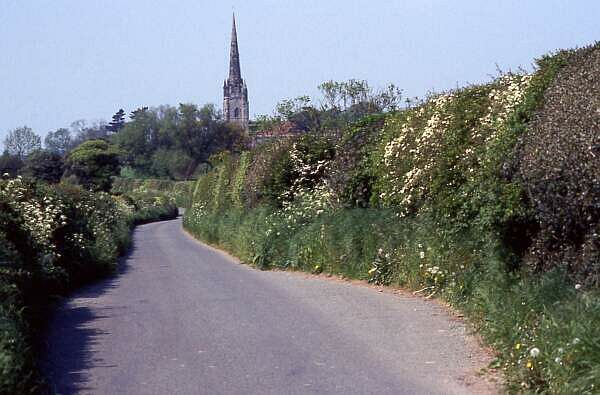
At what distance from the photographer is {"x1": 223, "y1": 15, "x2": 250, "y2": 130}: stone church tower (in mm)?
121438

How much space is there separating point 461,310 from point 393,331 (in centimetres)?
142

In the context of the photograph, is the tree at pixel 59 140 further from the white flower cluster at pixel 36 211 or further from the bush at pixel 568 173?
the bush at pixel 568 173

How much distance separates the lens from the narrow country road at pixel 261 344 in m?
8.49

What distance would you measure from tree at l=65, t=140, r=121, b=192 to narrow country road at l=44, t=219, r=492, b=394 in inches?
1929

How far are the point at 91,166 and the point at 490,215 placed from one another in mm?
58983

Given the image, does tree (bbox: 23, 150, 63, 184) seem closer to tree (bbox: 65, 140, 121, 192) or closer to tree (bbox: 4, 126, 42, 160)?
tree (bbox: 65, 140, 121, 192)

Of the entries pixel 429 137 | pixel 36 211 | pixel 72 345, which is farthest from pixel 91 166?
pixel 72 345

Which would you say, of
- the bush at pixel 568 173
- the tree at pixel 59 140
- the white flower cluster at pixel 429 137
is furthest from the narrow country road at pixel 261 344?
the tree at pixel 59 140

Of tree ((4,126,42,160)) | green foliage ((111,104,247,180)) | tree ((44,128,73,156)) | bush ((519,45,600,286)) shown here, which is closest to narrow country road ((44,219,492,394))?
bush ((519,45,600,286))

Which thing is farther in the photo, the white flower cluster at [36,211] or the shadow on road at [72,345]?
the white flower cluster at [36,211]

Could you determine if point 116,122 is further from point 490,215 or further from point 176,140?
point 490,215

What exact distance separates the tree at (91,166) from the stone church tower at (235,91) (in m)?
50.8

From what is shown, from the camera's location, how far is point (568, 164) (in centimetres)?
880

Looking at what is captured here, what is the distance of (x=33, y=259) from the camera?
1459 cm
